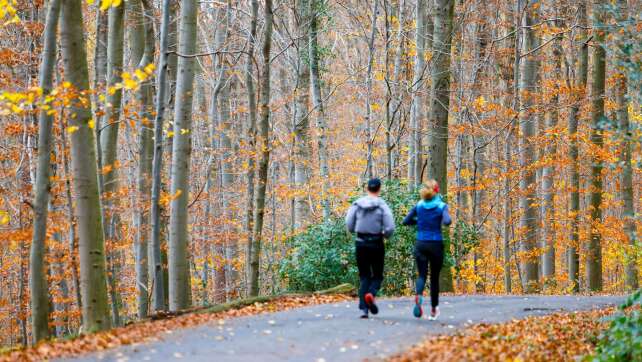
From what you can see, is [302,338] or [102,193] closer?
[302,338]

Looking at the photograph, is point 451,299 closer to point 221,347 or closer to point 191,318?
point 191,318

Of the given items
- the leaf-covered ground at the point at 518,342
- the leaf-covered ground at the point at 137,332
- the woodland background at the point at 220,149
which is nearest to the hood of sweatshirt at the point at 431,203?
the leaf-covered ground at the point at 518,342

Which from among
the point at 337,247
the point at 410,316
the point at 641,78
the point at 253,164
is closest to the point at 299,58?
the point at 253,164

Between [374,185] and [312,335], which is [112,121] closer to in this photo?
[374,185]

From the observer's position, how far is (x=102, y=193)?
1616 cm

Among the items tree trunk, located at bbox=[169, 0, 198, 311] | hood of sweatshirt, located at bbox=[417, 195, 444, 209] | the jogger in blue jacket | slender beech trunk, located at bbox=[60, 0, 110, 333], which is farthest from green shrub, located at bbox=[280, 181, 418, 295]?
slender beech trunk, located at bbox=[60, 0, 110, 333]

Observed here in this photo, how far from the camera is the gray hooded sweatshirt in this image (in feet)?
33.9

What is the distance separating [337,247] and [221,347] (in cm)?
778

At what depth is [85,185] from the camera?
1038 cm

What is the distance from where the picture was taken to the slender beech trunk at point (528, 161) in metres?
22.5

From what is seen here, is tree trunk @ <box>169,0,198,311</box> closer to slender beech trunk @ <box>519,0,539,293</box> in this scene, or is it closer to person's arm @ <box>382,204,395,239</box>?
person's arm @ <box>382,204,395,239</box>

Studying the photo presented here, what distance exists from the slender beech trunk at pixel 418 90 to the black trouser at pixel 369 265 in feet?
29.5

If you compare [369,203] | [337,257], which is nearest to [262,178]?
[337,257]

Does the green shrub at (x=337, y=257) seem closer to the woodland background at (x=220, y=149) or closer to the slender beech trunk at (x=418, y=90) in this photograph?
the woodland background at (x=220, y=149)
